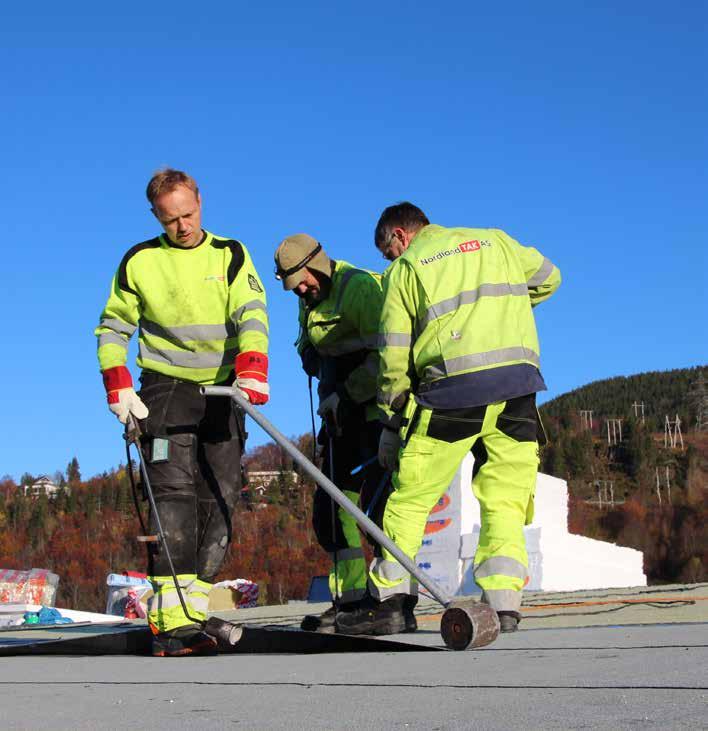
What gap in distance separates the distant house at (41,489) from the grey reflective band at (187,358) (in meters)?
112

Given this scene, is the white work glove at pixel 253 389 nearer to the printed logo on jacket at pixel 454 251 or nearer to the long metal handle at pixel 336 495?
the long metal handle at pixel 336 495

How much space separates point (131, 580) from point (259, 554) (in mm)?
81253

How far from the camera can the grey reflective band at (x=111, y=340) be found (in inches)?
180

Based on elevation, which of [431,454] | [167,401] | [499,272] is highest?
[499,272]

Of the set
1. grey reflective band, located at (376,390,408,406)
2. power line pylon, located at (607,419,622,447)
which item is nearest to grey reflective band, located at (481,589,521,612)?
grey reflective band, located at (376,390,408,406)

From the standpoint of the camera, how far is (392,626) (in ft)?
13.7

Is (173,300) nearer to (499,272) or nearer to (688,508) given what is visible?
(499,272)

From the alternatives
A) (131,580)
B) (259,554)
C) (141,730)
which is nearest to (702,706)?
(141,730)

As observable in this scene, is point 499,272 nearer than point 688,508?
Yes

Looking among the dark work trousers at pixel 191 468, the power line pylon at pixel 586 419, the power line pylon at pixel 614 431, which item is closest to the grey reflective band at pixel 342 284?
the dark work trousers at pixel 191 468

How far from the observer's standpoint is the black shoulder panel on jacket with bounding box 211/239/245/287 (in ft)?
15.0

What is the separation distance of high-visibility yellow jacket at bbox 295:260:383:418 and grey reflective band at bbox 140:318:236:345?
67cm

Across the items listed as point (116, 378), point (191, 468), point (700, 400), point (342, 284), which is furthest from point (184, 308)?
point (700, 400)

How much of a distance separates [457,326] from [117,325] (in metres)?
1.42
